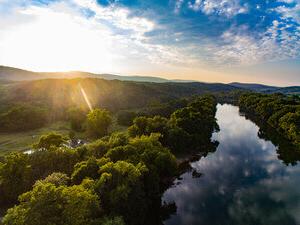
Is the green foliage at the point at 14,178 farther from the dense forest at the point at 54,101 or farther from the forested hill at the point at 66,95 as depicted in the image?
the forested hill at the point at 66,95

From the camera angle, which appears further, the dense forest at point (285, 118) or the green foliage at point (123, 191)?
the dense forest at point (285, 118)

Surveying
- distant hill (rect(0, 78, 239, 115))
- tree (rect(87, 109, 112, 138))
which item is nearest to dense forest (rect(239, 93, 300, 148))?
tree (rect(87, 109, 112, 138))

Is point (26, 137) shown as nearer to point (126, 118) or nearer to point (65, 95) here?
point (126, 118)

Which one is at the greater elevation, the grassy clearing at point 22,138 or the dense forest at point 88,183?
the dense forest at point 88,183

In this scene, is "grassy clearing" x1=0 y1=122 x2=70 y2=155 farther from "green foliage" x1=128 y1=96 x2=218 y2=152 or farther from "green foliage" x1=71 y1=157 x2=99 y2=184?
"green foliage" x1=71 y1=157 x2=99 y2=184

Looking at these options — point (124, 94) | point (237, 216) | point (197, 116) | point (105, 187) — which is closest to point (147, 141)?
point (105, 187)

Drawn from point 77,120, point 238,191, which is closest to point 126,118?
point 77,120

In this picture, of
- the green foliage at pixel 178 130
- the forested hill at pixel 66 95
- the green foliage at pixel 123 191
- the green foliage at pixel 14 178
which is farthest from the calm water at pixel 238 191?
the forested hill at pixel 66 95
